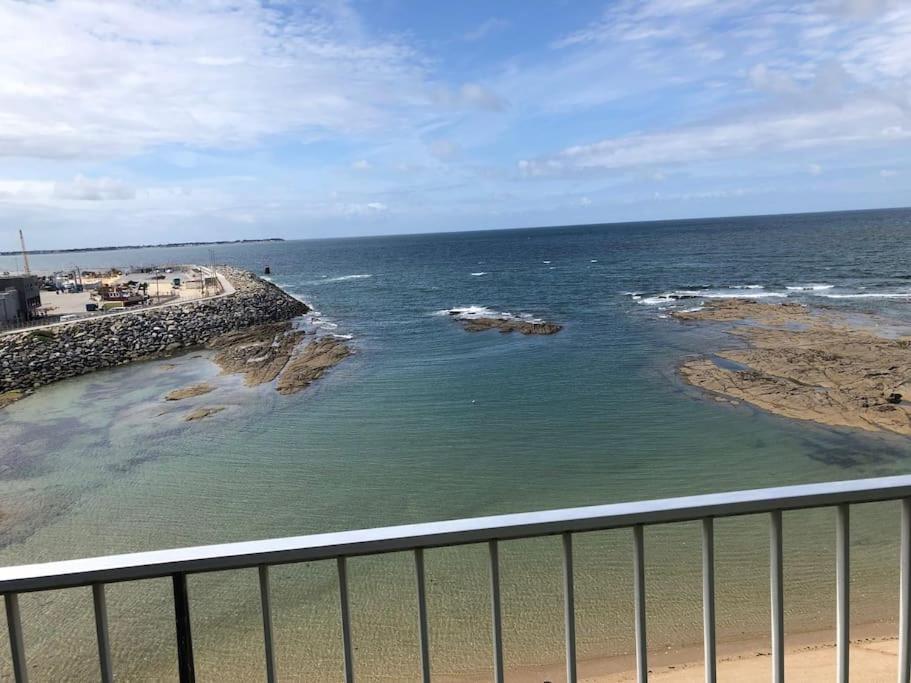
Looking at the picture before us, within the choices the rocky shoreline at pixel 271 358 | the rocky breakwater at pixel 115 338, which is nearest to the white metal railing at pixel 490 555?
the rocky shoreline at pixel 271 358

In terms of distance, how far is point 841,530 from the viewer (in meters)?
2.20

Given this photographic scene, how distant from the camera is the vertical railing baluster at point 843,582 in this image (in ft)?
7.20

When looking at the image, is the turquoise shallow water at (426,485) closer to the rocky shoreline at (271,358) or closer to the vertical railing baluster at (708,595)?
the rocky shoreline at (271,358)

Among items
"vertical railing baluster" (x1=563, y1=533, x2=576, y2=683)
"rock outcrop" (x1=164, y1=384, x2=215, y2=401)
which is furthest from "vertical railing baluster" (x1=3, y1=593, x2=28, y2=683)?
"rock outcrop" (x1=164, y1=384, x2=215, y2=401)

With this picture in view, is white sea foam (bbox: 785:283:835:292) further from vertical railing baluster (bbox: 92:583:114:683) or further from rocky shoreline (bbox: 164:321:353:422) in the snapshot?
vertical railing baluster (bbox: 92:583:114:683)

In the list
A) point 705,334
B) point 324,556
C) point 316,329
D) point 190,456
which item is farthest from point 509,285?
point 324,556

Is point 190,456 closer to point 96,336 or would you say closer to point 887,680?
→ point 887,680

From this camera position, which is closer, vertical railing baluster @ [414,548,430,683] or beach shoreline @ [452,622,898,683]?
vertical railing baluster @ [414,548,430,683]

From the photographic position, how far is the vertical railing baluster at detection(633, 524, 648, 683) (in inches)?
84.7

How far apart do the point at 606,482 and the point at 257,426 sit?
1051 centimetres

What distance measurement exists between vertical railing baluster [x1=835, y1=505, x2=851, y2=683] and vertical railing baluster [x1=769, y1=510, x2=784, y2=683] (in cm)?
19

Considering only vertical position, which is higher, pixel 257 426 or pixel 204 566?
pixel 204 566

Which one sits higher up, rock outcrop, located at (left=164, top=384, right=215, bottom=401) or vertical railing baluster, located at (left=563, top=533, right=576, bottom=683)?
vertical railing baluster, located at (left=563, top=533, right=576, bottom=683)

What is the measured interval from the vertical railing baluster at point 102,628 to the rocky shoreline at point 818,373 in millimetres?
17610
